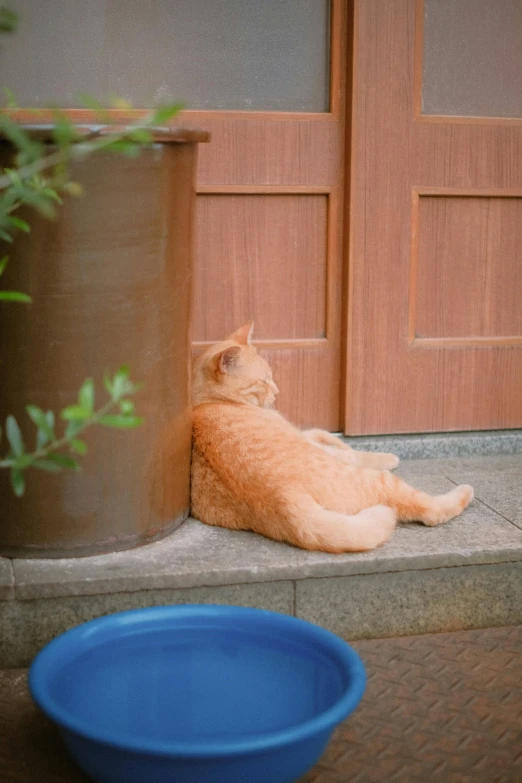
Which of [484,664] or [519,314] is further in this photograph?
[519,314]

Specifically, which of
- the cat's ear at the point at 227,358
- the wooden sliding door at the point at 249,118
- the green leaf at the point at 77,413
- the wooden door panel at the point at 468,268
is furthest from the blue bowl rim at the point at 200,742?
the wooden door panel at the point at 468,268

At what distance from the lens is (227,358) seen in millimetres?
3041

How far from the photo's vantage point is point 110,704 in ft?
6.71

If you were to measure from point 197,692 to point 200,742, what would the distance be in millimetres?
407

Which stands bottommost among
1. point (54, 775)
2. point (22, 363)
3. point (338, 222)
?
point (54, 775)

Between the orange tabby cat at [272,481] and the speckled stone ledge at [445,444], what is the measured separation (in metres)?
Result: 0.55

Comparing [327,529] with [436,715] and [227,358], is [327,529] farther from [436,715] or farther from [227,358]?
[227,358]

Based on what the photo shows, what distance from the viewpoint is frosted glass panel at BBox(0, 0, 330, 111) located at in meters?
3.05

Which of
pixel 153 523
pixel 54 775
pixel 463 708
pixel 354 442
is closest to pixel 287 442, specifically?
pixel 153 523

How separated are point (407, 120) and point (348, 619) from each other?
5.76 ft

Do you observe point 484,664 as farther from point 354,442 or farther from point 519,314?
point 519,314

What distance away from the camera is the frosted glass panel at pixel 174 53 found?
10.0 feet

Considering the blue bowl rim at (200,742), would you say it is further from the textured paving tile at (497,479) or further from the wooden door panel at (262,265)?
the wooden door panel at (262,265)

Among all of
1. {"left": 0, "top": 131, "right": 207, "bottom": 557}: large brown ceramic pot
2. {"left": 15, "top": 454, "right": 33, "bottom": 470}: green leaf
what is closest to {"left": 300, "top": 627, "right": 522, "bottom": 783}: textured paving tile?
{"left": 0, "top": 131, "right": 207, "bottom": 557}: large brown ceramic pot
